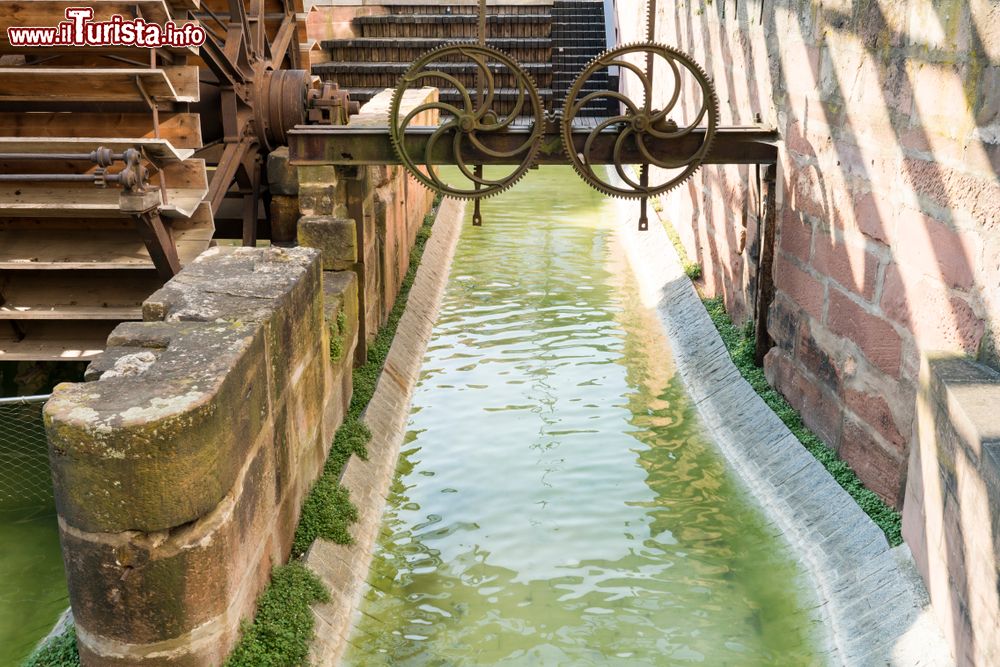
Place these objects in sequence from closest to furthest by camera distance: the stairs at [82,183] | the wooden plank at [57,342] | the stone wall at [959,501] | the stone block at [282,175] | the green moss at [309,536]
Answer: the stone wall at [959,501] → the green moss at [309,536] → the stairs at [82,183] → the wooden plank at [57,342] → the stone block at [282,175]

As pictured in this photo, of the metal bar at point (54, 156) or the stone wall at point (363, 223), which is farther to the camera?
the stone wall at point (363, 223)

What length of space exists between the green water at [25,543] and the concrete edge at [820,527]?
11.8 feet

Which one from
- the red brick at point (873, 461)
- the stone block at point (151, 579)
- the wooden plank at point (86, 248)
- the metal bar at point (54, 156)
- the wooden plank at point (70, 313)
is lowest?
the red brick at point (873, 461)

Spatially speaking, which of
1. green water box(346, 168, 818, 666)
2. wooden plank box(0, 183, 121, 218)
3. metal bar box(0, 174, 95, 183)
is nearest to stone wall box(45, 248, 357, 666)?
green water box(346, 168, 818, 666)

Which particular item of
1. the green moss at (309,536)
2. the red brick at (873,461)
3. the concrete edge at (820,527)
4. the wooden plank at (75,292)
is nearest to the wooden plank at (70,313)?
the wooden plank at (75,292)

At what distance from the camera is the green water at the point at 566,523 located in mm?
4656

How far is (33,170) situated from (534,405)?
12.4 feet

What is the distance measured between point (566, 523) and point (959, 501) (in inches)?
93.4

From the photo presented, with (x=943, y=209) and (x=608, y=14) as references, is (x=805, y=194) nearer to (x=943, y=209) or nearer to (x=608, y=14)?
(x=943, y=209)

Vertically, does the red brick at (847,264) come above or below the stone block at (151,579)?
above

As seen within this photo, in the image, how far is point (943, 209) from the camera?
455cm

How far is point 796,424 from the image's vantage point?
6328 millimetres

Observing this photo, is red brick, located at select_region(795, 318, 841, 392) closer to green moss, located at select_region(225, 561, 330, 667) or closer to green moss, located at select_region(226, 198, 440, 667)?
green moss, located at select_region(226, 198, 440, 667)

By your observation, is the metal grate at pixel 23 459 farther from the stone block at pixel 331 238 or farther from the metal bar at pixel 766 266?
the metal bar at pixel 766 266
